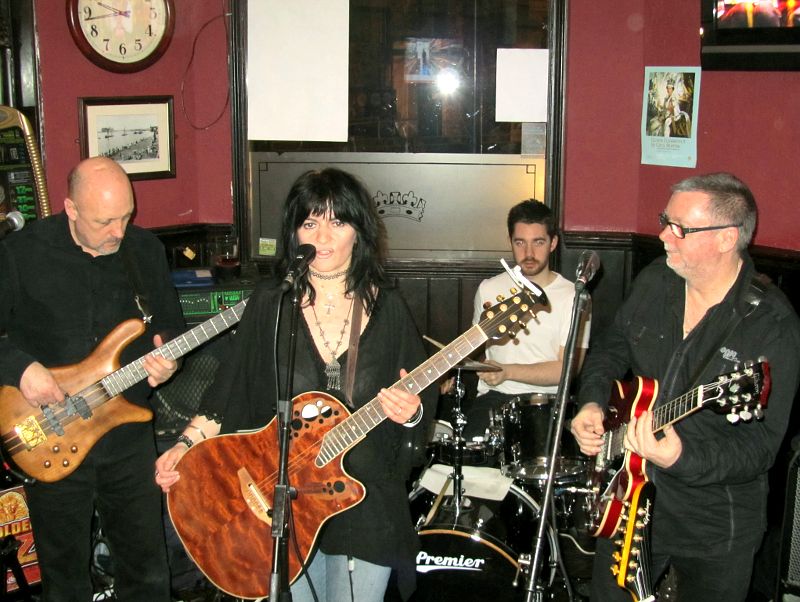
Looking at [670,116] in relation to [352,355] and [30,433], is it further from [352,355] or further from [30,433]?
[30,433]

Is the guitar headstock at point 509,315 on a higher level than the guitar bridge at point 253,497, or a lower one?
higher

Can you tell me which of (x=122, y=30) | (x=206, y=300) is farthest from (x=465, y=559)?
(x=122, y=30)

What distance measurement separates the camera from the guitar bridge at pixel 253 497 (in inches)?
112

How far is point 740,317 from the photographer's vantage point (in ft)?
8.66

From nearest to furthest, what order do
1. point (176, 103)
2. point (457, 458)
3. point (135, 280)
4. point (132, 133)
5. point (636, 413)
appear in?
1. point (636, 413)
2. point (135, 280)
3. point (457, 458)
4. point (132, 133)
5. point (176, 103)

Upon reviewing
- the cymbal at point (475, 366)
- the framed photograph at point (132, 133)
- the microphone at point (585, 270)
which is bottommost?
the cymbal at point (475, 366)

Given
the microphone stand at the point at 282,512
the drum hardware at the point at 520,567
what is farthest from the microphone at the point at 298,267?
the drum hardware at the point at 520,567

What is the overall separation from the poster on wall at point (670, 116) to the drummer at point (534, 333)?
95 cm

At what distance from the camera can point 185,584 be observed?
14.4ft

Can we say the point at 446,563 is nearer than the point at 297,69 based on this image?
Yes

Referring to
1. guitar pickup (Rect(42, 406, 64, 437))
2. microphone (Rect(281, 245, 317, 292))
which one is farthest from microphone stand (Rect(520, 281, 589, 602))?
guitar pickup (Rect(42, 406, 64, 437))

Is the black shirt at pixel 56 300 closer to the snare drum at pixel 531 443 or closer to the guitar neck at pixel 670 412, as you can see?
the snare drum at pixel 531 443

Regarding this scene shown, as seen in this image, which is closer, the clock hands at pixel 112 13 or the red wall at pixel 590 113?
the red wall at pixel 590 113

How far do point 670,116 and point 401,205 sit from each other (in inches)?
68.7
